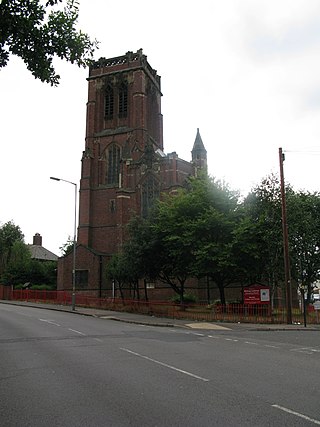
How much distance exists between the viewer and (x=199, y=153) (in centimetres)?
5488

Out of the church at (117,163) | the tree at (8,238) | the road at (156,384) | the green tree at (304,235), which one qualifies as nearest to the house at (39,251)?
the tree at (8,238)

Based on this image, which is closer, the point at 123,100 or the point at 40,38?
the point at 40,38

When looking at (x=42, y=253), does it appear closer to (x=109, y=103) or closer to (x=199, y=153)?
(x=109, y=103)

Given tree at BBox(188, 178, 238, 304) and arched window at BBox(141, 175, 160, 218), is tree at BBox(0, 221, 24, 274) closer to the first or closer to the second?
arched window at BBox(141, 175, 160, 218)

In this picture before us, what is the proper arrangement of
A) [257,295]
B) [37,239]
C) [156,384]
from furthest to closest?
[37,239] → [257,295] → [156,384]

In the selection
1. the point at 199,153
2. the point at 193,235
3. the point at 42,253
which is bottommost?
the point at 193,235

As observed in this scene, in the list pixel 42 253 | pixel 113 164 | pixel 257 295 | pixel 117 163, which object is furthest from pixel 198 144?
pixel 42 253

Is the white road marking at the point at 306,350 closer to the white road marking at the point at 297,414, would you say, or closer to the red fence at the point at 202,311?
the white road marking at the point at 297,414

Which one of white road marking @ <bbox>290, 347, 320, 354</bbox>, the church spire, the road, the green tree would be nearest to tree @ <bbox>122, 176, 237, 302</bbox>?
the green tree

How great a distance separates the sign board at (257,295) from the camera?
25.5 meters

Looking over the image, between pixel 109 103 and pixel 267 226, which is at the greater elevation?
pixel 109 103

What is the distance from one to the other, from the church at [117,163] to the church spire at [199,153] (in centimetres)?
13

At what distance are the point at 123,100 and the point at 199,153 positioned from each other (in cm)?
1307

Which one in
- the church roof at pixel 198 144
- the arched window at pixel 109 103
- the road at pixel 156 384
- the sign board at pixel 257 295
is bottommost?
the road at pixel 156 384
